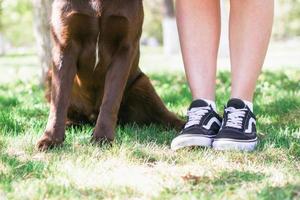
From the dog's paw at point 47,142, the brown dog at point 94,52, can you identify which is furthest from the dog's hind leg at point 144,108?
the dog's paw at point 47,142

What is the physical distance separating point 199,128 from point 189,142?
126mm

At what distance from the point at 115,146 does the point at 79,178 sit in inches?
18.6

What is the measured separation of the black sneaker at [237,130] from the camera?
2506 mm

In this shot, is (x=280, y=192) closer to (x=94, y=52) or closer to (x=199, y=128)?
(x=199, y=128)

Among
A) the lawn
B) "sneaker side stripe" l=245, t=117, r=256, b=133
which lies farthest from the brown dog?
"sneaker side stripe" l=245, t=117, r=256, b=133

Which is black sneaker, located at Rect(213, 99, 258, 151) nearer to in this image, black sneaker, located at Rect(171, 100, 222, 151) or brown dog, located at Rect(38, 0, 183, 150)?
black sneaker, located at Rect(171, 100, 222, 151)

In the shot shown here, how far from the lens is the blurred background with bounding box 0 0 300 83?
5.34 meters

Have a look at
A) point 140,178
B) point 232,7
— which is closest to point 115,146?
point 140,178

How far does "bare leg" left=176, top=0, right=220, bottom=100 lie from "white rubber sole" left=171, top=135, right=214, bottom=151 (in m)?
0.31

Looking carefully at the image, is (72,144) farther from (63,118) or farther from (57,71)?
(57,71)

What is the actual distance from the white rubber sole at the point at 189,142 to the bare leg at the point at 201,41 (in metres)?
0.31

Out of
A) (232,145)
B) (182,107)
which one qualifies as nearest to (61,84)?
(232,145)

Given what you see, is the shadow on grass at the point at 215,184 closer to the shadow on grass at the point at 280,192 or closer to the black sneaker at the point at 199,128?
the shadow on grass at the point at 280,192

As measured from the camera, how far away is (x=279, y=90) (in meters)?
4.80
